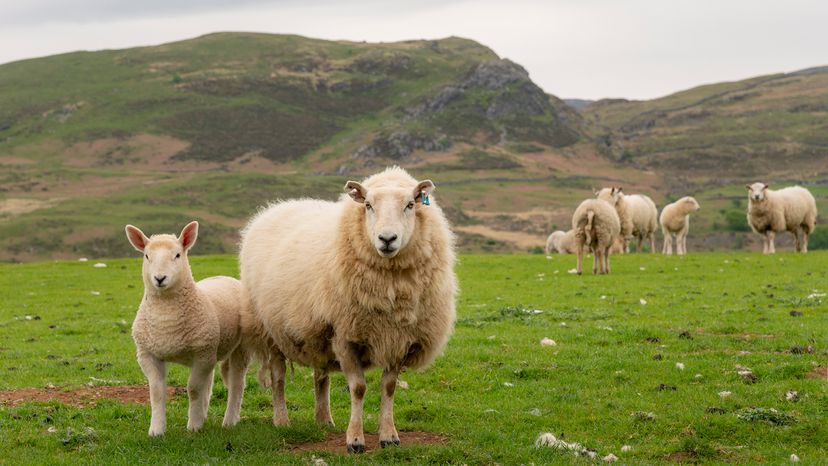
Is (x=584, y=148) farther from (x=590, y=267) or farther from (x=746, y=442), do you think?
(x=746, y=442)

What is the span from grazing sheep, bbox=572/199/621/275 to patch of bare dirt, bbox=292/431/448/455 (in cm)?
1871

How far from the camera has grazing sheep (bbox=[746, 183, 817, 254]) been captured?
35125mm

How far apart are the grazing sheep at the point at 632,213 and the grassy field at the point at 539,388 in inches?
584

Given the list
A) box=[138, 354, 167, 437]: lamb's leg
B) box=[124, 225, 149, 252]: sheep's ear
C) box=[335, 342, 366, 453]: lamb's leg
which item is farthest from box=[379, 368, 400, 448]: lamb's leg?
box=[124, 225, 149, 252]: sheep's ear

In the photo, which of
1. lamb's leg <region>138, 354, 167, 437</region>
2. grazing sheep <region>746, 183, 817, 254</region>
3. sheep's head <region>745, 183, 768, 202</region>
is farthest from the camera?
grazing sheep <region>746, 183, 817, 254</region>

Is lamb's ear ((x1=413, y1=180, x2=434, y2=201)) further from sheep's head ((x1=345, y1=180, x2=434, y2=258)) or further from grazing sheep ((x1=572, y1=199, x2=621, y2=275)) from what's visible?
grazing sheep ((x1=572, y1=199, x2=621, y2=275))

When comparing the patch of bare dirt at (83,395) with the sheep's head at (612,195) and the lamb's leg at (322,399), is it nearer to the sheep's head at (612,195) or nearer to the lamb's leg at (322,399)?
the lamb's leg at (322,399)

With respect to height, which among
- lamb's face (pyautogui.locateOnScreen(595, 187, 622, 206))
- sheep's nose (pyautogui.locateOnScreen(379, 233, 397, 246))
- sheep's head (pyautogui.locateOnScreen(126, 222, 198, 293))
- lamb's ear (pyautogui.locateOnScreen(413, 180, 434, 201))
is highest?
lamb's ear (pyautogui.locateOnScreen(413, 180, 434, 201))

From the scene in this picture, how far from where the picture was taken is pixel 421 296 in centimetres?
986

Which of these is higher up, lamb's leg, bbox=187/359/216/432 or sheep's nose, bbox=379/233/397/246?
sheep's nose, bbox=379/233/397/246

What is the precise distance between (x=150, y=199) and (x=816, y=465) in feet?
377

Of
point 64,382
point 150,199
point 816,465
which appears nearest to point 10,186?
point 150,199

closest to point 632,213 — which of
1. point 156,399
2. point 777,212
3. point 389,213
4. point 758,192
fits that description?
point 758,192

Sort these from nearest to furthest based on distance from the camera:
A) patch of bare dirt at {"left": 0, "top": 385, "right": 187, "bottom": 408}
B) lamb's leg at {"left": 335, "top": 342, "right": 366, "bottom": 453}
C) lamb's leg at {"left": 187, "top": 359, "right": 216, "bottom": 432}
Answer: lamb's leg at {"left": 335, "top": 342, "right": 366, "bottom": 453} → lamb's leg at {"left": 187, "top": 359, "right": 216, "bottom": 432} → patch of bare dirt at {"left": 0, "top": 385, "right": 187, "bottom": 408}
